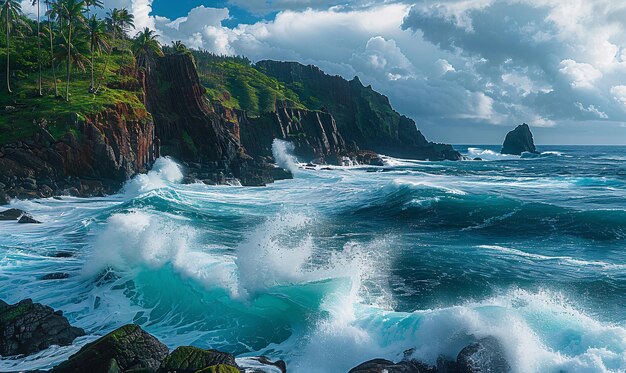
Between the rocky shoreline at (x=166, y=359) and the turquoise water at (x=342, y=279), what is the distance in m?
0.50

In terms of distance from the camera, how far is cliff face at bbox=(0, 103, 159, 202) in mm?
35906

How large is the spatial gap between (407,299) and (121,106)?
38393mm

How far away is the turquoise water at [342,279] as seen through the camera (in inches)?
457

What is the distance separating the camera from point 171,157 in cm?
5334

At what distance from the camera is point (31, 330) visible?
486 inches

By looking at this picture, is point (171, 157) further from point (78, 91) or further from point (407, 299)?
point (407, 299)

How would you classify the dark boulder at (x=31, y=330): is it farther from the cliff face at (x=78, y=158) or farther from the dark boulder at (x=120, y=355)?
the cliff face at (x=78, y=158)

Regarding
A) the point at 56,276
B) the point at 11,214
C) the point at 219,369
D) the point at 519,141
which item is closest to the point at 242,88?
the point at 519,141

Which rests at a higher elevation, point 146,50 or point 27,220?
point 146,50

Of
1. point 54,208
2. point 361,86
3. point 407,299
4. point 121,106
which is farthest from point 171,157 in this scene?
point 361,86

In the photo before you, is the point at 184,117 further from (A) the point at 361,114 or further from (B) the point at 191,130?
(A) the point at 361,114

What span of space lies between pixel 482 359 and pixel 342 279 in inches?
263

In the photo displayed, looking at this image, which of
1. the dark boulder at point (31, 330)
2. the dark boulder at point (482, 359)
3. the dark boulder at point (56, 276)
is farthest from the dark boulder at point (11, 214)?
the dark boulder at point (482, 359)

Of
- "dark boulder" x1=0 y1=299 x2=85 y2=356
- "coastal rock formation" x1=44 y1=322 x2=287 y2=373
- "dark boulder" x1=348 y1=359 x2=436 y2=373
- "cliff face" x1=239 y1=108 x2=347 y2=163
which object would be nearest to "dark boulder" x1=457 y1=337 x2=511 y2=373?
"dark boulder" x1=348 y1=359 x2=436 y2=373
